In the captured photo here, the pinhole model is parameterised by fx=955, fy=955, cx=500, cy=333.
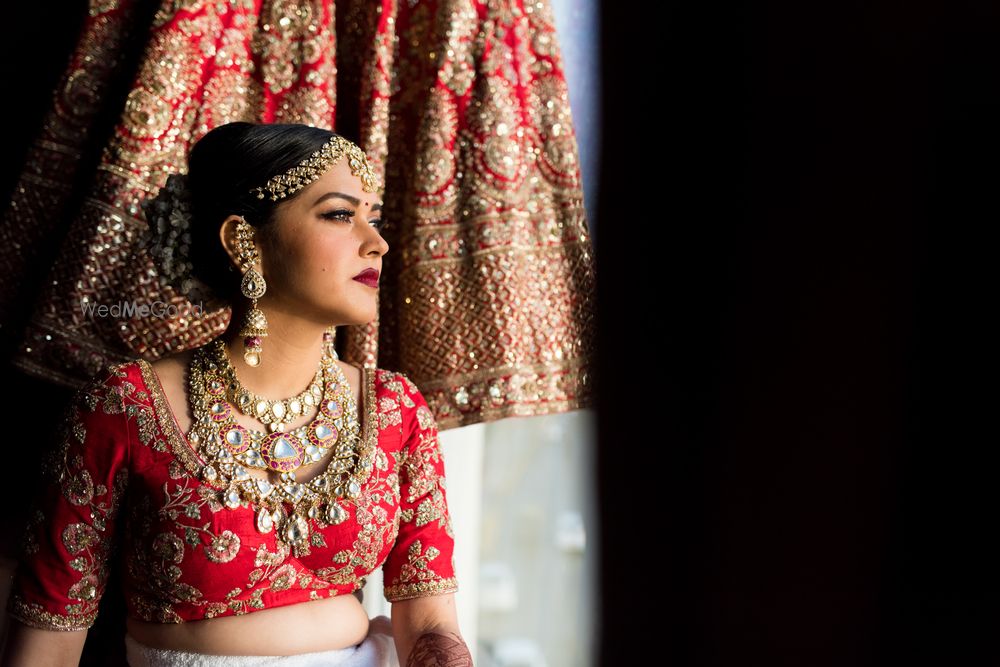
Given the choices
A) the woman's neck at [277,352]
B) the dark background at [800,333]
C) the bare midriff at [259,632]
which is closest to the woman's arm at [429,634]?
the bare midriff at [259,632]

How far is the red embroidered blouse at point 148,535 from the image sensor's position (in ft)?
4.44

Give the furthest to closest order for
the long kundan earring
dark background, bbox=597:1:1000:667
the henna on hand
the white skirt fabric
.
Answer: the long kundan earring → the henna on hand → the white skirt fabric → dark background, bbox=597:1:1000:667

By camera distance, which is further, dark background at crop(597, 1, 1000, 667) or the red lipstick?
the red lipstick

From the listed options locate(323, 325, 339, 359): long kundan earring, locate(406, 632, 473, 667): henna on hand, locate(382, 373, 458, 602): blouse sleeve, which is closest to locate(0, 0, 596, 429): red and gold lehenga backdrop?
locate(323, 325, 339, 359): long kundan earring

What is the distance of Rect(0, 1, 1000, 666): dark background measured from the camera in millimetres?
180

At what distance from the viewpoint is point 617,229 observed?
25 cm

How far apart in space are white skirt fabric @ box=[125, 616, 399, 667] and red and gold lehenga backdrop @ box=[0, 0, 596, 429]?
49 cm

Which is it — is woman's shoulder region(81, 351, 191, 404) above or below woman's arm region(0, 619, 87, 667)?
above

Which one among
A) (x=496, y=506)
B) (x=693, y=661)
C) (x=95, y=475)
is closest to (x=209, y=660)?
(x=95, y=475)

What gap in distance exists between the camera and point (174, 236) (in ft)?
4.84

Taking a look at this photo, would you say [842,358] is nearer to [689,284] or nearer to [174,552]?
[689,284]

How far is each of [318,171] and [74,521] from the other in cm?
62

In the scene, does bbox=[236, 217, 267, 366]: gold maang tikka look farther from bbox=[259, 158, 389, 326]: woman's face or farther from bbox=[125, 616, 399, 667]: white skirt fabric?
bbox=[125, 616, 399, 667]: white skirt fabric

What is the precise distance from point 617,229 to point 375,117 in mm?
1707
